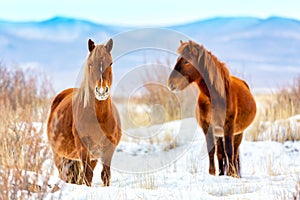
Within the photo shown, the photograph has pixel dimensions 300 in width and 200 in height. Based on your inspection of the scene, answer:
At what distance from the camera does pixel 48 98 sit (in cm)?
1352

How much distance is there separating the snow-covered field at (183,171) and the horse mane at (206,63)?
1.31 metres

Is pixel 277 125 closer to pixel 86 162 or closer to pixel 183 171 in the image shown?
pixel 183 171

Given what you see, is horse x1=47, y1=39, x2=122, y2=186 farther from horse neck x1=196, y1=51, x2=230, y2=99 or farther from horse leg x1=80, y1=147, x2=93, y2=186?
horse neck x1=196, y1=51, x2=230, y2=99

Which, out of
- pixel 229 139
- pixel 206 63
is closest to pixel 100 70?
pixel 206 63

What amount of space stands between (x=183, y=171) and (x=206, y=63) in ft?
7.51

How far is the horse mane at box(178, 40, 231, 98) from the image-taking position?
6.66 m

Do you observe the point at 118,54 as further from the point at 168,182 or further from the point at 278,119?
the point at 278,119

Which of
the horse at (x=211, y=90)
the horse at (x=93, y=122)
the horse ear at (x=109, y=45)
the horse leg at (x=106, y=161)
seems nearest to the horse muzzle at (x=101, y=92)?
the horse at (x=93, y=122)

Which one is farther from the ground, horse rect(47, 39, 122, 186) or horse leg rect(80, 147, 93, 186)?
horse rect(47, 39, 122, 186)

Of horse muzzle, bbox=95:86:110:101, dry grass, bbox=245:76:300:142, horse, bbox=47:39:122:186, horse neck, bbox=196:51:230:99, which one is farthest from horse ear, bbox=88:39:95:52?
dry grass, bbox=245:76:300:142

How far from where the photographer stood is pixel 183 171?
8047 millimetres

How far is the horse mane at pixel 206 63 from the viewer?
6656 mm

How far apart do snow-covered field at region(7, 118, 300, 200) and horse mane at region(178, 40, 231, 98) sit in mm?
1314

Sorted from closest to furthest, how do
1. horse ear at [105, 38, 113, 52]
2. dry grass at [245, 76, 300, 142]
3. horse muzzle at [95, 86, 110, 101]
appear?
horse muzzle at [95, 86, 110, 101], horse ear at [105, 38, 113, 52], dry grass at [245, 76, 300, 142]
